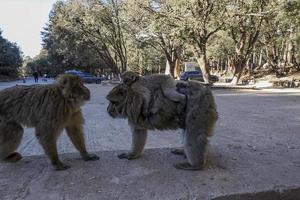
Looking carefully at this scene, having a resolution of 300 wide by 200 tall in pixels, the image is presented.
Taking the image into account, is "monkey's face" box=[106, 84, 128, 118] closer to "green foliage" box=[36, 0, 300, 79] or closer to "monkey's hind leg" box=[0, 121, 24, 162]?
"monkey's hind leg" box=[0, 121, 24, 162]

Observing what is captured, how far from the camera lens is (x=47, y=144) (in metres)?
4.59

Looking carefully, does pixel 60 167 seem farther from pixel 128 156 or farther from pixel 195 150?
pixel 195 150

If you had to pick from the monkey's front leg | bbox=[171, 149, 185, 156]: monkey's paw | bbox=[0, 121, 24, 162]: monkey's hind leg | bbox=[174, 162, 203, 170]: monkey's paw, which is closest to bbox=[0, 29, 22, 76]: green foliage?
bbox=[0, 121, 24, 162]: monkey's hind leg

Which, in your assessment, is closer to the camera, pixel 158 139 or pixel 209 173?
pixel 209 173

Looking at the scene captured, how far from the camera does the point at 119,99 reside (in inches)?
184

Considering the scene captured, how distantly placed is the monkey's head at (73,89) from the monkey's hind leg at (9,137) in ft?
2.44

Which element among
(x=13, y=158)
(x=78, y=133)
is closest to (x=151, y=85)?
(x=78, y=133)

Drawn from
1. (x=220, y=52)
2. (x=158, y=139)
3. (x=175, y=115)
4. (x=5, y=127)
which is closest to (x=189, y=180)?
(x=175, y=115)

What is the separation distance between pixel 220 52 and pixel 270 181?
64502mm

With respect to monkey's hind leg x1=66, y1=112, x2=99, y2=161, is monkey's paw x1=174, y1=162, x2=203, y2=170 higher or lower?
lower

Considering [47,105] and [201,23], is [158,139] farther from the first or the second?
[201,23]

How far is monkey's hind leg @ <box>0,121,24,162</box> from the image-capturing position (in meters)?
4.84

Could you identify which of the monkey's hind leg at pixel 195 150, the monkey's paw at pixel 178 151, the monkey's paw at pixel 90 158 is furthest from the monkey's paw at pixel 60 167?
the monkey's paw at pixel 178 151

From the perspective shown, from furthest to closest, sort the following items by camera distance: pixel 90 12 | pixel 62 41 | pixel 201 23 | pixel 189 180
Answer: pixel 62 41 → pixel 90 12 → pixel 201 23 → pixel 189 180
